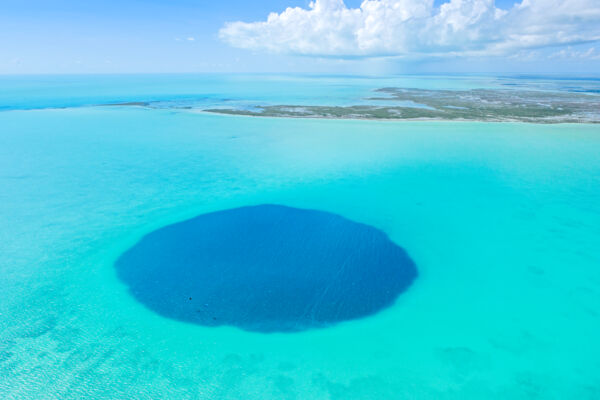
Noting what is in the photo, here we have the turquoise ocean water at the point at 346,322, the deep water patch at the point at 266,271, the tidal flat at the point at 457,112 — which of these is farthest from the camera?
the tidal flat at the point at 457,112

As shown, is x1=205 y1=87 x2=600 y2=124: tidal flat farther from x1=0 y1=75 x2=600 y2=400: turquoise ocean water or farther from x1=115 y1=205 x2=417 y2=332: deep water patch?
x1=115 y1=205 x2=417 y2=332: deep water patch

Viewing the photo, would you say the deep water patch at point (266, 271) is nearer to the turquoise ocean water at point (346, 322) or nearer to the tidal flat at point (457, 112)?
the turquoise ocean water at point (346, 322)

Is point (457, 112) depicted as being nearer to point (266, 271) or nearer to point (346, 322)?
point (266, 271)

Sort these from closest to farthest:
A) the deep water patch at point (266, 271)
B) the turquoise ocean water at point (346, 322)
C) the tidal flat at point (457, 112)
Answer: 1. the turquoise ocean water at point (346, 322)
2. the deep water patch at point (266, 271)
3. the tidal flat at point (457, 112)

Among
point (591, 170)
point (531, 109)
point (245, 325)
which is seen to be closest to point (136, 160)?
point (245, 325)

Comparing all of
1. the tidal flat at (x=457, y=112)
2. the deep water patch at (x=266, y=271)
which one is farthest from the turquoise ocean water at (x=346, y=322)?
the tidal flat at (x=457, y=112)

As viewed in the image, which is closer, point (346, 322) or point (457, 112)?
point (346, 322)

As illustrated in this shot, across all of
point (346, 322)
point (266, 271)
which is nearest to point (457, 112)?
point (266, 271)

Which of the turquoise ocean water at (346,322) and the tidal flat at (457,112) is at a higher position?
the tidal flat at (457,112)
